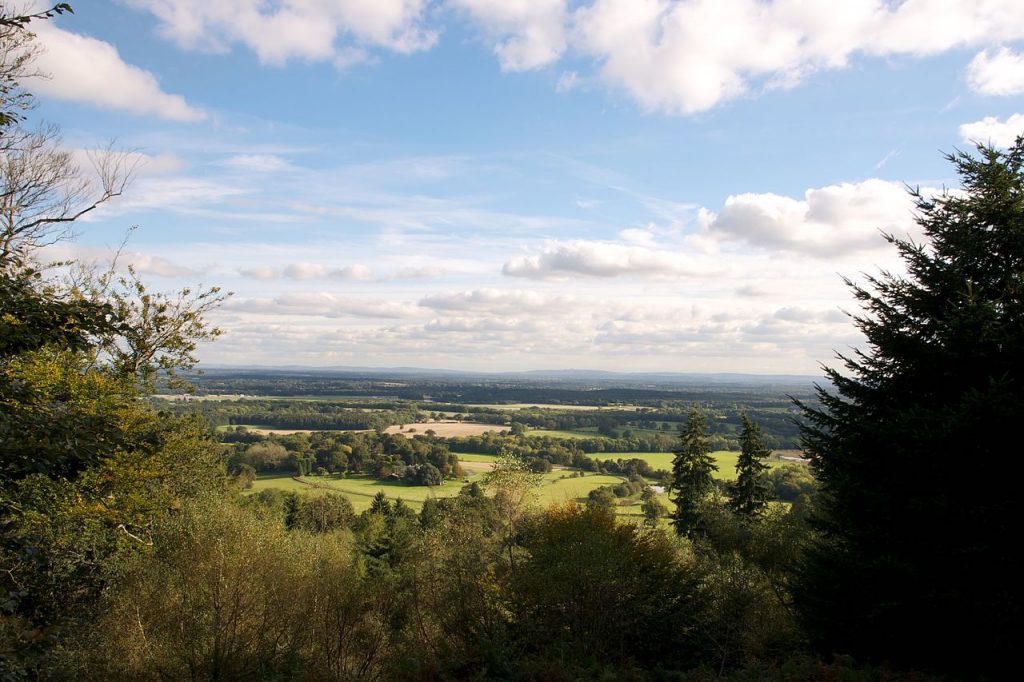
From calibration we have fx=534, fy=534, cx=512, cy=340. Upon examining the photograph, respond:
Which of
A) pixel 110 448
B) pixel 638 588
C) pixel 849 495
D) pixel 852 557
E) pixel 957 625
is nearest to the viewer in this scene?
pixel 110 448

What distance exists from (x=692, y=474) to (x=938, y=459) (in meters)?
24.4

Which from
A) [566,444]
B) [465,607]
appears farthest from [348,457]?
[465,607]

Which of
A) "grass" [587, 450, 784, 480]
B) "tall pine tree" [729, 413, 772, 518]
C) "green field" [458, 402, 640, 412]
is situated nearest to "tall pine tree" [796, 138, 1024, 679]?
"tall pine tree" [729, 413, 772, 518]

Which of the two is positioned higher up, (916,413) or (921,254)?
(921,254)

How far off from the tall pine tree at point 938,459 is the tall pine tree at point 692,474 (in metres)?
21.2

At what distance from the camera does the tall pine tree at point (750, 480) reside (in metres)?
30.9

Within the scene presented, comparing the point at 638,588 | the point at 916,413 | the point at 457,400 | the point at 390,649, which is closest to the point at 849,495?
the point at 916,413

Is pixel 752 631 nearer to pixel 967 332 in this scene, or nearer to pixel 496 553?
pixel 496 553

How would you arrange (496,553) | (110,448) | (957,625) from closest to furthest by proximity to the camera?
(110,448)
(957,625)
(496,553)

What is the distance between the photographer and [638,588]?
1656 cm

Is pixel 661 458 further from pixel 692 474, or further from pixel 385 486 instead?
pixel 692 474

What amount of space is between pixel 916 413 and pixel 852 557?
11.1 feet

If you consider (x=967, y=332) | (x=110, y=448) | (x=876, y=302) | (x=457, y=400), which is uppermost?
(x=876, y=302)

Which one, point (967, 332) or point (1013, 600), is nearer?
point (1013, 600)
